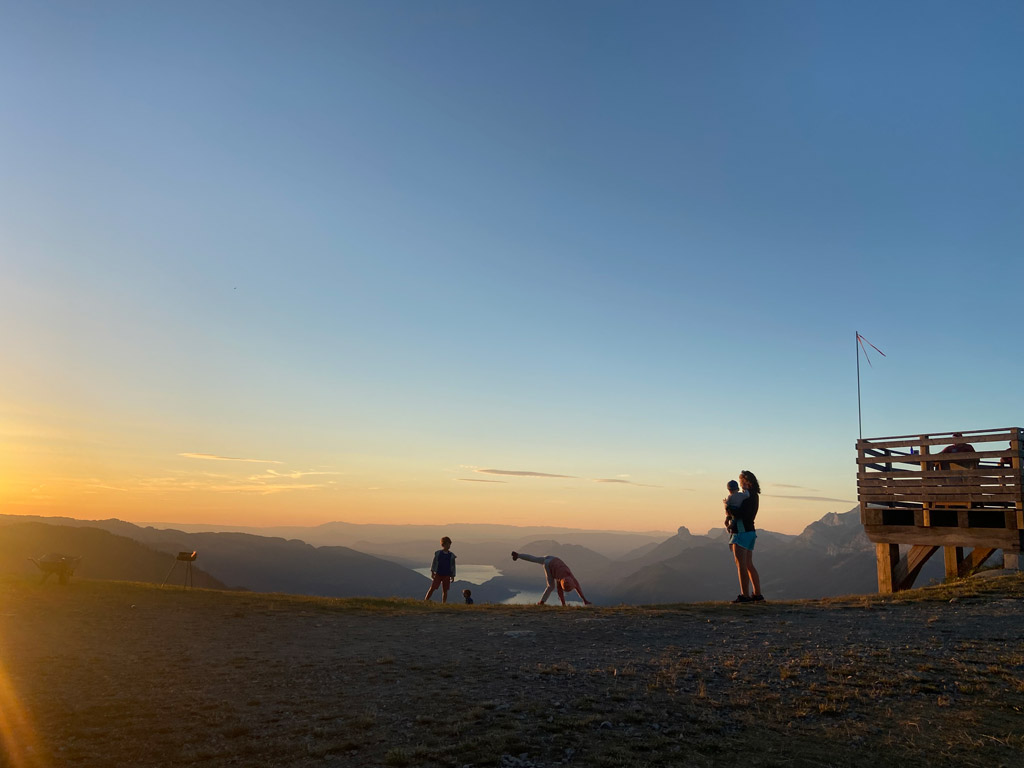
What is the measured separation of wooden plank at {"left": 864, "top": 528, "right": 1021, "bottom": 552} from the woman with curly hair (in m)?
6.13

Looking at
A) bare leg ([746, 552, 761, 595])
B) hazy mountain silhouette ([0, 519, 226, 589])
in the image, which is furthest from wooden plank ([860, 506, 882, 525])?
hazy mountain silhouette ([0, 519, 226, 589])

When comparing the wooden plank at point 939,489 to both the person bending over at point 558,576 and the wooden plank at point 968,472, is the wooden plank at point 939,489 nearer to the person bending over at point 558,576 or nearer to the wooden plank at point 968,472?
the wooden plank at point 968,472

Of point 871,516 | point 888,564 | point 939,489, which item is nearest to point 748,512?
point 939,489

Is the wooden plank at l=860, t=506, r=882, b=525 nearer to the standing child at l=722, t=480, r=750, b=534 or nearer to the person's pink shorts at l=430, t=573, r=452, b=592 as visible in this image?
the standing child at l=722, t=480, r=750, b=534

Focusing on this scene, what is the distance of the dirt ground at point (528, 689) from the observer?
207 inches

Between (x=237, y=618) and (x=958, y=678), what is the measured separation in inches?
470

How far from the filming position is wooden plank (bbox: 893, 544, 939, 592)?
17.7 m

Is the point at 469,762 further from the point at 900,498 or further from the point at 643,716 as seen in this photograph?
the point at 900,498

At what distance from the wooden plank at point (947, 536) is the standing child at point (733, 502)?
647 centimetres

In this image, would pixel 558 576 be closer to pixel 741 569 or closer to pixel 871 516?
pixel 741 569

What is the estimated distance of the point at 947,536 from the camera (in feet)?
54.7

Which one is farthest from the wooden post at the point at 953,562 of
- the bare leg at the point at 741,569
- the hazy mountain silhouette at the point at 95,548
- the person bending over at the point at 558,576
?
the hazy mountain silhouette at the point at 95,548

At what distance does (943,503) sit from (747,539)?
6.79 m

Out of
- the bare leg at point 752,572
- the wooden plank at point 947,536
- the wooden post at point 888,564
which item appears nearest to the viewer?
the bare leg at point 752,572
